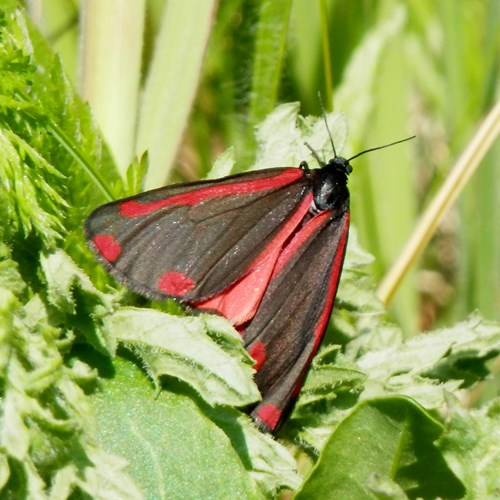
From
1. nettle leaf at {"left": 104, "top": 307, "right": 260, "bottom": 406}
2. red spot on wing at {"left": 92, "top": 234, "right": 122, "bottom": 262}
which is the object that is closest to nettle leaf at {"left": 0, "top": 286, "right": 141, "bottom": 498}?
nettle leaf at {"left": 104, "top": 307, "right": 260, "bottom": 406}

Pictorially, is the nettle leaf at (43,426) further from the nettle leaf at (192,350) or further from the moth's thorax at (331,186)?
the moth's thorax at (331,186)

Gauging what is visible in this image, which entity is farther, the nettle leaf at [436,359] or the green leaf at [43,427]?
the nettle leaf at [436,359]

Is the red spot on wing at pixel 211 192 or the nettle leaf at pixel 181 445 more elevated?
the red spot on wing at pixel 211 192

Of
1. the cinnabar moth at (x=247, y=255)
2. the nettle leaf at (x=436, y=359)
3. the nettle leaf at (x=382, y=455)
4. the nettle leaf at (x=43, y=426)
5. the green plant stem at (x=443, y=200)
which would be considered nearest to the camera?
the nettle leaf at (x=43, y=426)

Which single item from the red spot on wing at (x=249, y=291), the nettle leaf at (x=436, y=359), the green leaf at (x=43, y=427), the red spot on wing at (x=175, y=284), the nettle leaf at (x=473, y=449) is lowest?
the nettle leaf at (x=473, y=449)

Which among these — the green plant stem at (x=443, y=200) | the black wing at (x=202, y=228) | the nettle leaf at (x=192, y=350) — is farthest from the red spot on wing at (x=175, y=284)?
the green plant stem at (x=443, y=200)

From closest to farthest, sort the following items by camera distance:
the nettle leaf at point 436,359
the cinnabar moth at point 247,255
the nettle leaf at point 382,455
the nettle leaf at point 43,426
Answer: the nettle leaf at point 43,426
the nettle leaf at point 382,455
the cinnabar moth at point 247,255
the nettle leaf at point 436,359

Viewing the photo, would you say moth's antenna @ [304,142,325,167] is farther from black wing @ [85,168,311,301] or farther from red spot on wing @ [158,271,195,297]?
red spot on wing @ [158,271,195,297]
